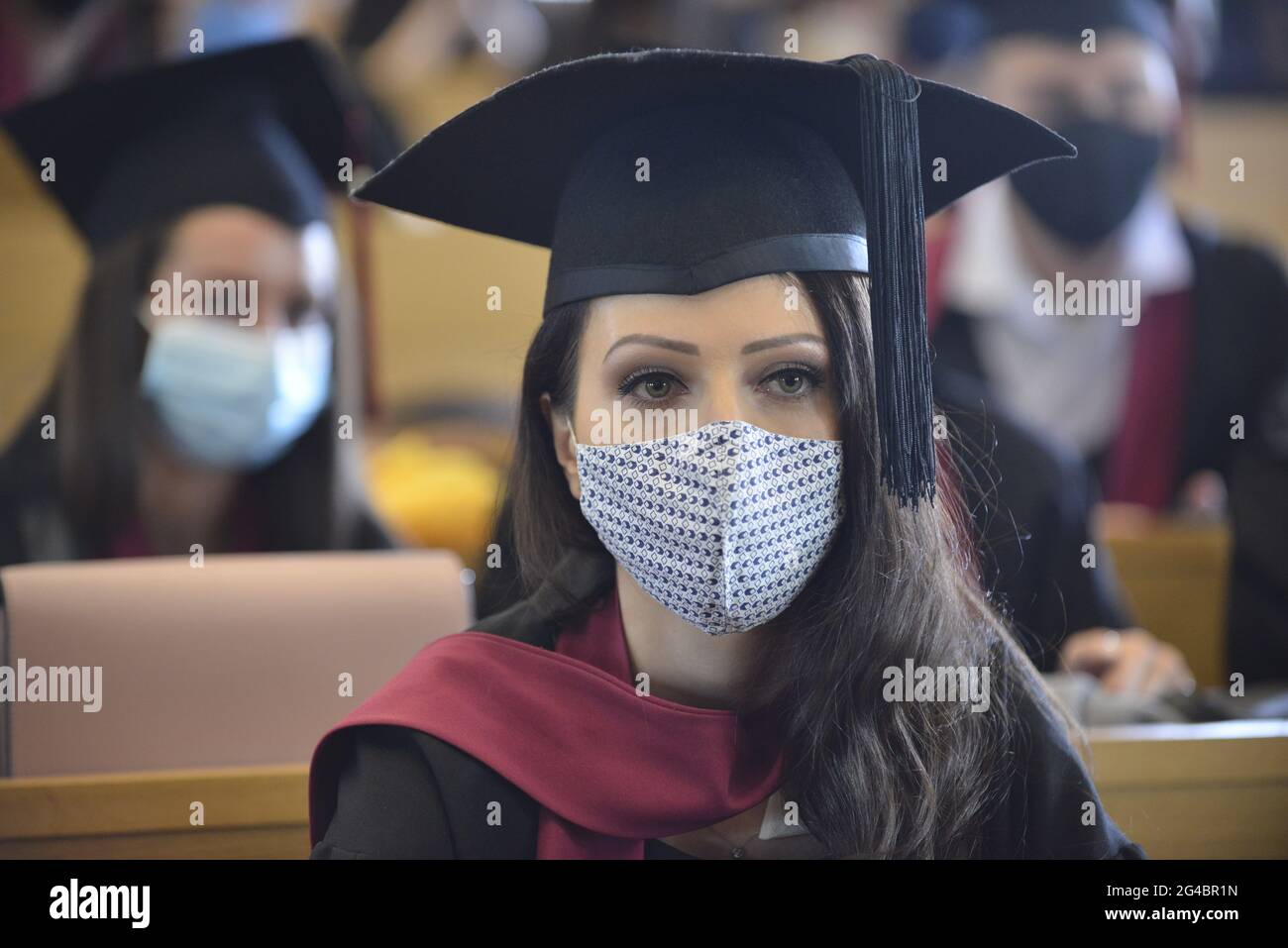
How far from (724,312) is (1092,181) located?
2083 millimetres

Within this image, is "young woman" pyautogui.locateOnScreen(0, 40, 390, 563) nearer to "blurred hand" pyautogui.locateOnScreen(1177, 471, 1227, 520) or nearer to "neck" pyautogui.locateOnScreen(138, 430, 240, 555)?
"neck" pyautogui.locateOnScreen(138, 430, 240, 555)

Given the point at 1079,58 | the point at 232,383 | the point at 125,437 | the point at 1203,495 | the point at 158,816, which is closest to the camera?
the point at 158,816

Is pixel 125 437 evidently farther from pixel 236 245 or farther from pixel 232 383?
pixel 236 245

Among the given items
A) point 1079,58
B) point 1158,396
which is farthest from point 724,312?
point 1158,396

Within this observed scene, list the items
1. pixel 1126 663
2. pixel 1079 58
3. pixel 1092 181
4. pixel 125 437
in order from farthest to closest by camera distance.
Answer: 1. pixel 1079 58
2. pixel 1092 181
3. pixel 125 437
4. pixel 1126 663

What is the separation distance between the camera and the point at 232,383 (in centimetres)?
262

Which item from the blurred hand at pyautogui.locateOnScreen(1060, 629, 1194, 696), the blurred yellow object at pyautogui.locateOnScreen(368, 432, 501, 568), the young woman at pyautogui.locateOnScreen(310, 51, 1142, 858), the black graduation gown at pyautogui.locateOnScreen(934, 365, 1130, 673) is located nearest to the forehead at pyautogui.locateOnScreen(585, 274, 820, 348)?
the young woman at pyautogui.locateOnScreen(310, 51, 1142, 858)

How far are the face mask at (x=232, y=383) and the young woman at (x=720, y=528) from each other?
126 cm

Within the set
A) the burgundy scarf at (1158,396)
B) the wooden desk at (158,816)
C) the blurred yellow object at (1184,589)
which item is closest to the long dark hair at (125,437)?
the wooden desk at (158,816)

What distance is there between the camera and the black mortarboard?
8.46 feet

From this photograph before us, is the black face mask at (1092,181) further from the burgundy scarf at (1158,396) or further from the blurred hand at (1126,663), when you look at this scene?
the blurred hand at (1126,663)

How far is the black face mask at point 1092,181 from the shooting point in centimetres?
303

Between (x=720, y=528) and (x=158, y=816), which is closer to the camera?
(x=720, y=528)
